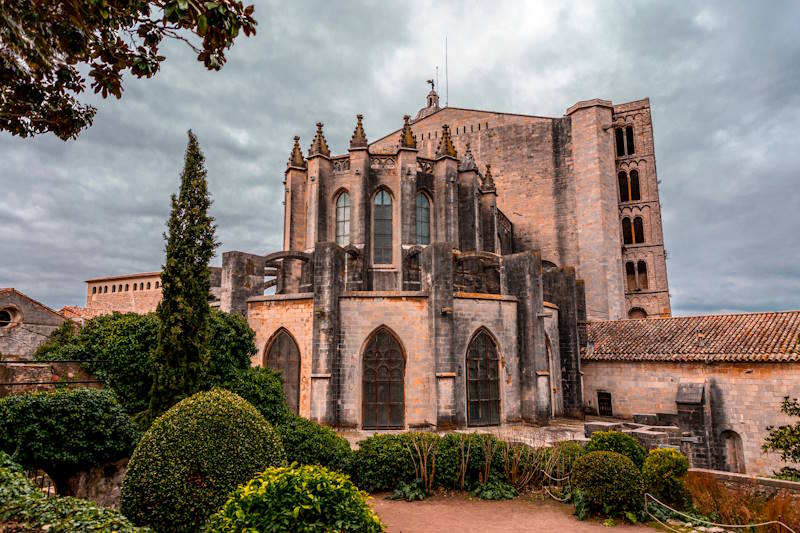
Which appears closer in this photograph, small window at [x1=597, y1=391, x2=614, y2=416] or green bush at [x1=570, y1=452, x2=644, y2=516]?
green bush at [x1=570, y1=452, x2=644, y2=516]

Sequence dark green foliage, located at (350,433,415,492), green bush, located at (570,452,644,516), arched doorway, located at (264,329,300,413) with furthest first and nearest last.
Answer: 1. arched doorway, located at (264,329,300,413)
2. dark green foliage, located at (350,433,415,492)
3. green bush, located at (570,452,644,516)

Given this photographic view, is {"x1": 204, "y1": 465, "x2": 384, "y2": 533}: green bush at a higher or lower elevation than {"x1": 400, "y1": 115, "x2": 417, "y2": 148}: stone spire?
lower

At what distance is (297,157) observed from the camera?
81.7 feet

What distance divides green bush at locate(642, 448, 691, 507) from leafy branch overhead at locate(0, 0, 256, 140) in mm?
12025

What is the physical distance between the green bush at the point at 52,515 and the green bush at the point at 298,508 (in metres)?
1.37

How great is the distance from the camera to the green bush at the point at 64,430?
28.1ft

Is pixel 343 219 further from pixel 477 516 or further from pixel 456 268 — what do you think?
pixel 477 516

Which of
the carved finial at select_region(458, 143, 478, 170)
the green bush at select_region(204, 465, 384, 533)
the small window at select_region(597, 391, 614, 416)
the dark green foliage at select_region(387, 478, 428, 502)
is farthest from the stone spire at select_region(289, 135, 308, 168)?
the green bush at select_region(204, 465, 384, 533)

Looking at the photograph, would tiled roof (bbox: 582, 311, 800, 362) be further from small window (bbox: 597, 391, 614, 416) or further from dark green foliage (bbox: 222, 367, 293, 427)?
dark green foliage (bbox: 222, 367, 293, 427)

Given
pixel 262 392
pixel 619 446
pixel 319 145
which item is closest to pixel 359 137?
pixel 319 145

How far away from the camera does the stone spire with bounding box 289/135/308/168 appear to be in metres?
24.7

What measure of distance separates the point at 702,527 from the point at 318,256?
13908 millimetres

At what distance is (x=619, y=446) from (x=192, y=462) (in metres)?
10.0

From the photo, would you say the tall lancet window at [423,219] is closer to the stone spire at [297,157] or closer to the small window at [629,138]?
the stone spire at [297,157]
